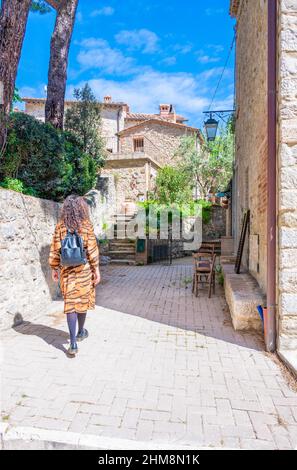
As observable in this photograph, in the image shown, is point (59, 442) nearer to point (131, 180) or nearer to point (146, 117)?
point (131, 180)

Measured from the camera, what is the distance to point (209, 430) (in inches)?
89.6

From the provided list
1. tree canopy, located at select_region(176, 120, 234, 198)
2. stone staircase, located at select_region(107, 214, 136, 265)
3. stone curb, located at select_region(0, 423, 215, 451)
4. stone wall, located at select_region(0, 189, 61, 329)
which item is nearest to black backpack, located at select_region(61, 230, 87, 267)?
stone wall, located at select_region(0, 189, 61, 329)

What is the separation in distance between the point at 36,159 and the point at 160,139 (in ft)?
58.9

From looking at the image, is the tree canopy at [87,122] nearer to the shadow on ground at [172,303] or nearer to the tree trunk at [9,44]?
the shadow on ground at [172,303]

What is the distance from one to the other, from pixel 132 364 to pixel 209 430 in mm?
1234

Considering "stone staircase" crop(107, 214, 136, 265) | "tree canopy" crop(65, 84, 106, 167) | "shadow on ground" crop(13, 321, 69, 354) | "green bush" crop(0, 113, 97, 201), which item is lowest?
"shadow on ground" crop(13, 321, 69, 354)

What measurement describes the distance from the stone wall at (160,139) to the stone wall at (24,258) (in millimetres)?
18125

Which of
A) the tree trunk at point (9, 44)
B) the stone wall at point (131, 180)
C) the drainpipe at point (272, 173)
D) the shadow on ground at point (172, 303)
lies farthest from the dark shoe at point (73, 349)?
the stone wall at point (131, 180)

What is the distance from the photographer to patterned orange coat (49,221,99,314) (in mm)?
3564

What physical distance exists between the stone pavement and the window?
2008 cm

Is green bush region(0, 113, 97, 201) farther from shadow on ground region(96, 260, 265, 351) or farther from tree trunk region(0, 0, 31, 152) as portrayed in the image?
shadow on ground region(96, 260, 265, 351)

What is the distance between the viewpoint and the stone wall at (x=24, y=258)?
433 cm

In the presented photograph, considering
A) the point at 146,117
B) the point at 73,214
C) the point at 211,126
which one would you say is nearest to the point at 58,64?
the point at 211,126

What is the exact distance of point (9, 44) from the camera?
17.8 ft
